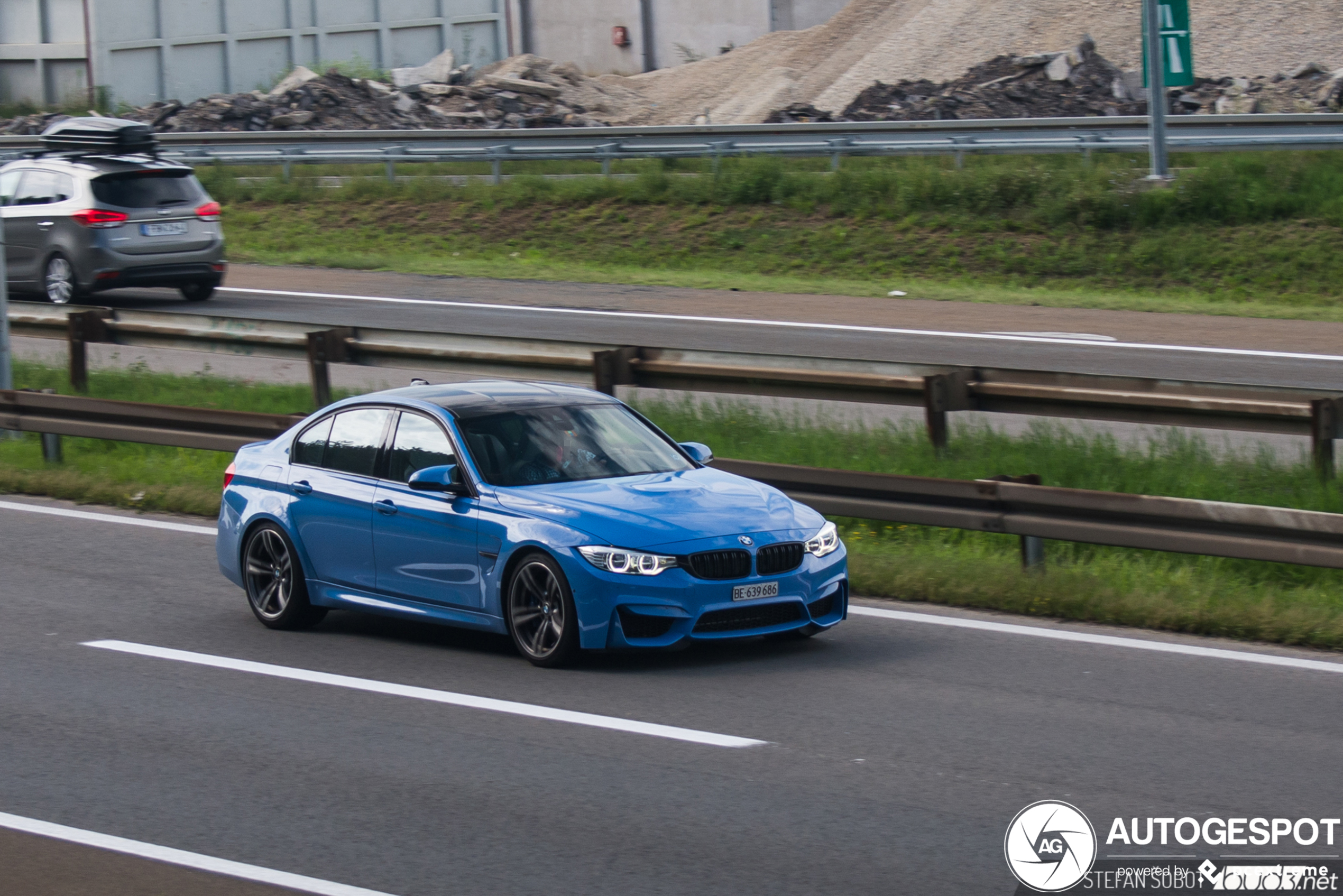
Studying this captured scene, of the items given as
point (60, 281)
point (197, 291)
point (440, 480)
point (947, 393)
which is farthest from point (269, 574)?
point (197, 291)

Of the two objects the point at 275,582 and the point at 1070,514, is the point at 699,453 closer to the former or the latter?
the point at 1070,514

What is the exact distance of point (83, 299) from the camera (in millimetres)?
22531

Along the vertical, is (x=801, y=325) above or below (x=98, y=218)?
below

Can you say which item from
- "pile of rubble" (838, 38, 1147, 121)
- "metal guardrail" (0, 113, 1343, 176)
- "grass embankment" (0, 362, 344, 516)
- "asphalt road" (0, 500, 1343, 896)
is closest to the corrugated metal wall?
"metal guardrail" (0, 113, 1343, 176)

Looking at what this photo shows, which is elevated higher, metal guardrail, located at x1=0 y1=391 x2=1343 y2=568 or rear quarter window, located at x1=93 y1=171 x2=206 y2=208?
rear quarter window, located at x1=93 y1=171 x2=206 y2=208

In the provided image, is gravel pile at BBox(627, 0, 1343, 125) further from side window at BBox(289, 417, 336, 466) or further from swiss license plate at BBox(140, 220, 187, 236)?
side window at BBox(289, 417, 336, 466)

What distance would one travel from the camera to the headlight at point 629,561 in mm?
8188

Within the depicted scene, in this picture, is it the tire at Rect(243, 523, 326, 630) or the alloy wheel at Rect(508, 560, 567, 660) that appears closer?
the alloy wheel at Rect(508, 560, 567, 660)

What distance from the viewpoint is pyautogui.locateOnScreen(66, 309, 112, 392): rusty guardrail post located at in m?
16.2

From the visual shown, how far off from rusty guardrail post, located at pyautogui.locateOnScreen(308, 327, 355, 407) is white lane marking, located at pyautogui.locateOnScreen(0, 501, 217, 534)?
6.58 feet

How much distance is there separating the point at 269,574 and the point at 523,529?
2040 mm

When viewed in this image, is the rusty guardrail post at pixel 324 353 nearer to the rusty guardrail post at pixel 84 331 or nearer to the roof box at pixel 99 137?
A: the rusty guardrail post at pixel 84 331

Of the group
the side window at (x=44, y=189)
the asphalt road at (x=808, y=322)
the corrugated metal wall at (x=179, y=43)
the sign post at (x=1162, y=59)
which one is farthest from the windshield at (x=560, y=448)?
the corrugated metal wall at (x=179, y=43)

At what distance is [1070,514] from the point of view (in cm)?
964
